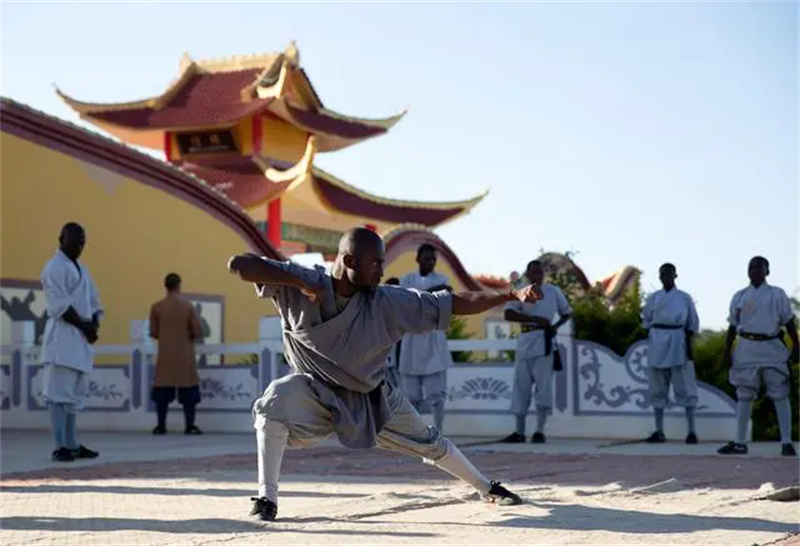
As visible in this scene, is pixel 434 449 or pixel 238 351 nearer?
pixel 434 449

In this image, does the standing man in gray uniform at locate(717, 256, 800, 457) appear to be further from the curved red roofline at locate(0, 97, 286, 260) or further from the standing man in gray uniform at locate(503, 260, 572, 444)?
the curved red roofline at locate(0, 97, 286, 260)

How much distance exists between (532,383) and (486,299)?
6345mm

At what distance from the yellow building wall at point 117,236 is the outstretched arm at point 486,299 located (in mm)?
12653

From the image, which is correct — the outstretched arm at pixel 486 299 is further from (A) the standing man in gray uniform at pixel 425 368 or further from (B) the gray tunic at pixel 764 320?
(A) the standing man in gray uniform at pixel 425 368

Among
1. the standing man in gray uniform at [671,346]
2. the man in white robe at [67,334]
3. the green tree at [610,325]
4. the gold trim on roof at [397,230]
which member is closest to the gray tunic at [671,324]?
the standing man in gray uniform at [671,346]

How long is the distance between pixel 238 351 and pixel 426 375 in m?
3.63

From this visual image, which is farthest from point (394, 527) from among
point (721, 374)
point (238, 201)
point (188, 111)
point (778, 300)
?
point (188, 111)

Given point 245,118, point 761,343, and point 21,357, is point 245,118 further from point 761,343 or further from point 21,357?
point 761,343

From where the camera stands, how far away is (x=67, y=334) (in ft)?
31.7

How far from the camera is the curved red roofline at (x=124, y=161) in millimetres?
17719

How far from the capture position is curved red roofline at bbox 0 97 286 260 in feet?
58.1

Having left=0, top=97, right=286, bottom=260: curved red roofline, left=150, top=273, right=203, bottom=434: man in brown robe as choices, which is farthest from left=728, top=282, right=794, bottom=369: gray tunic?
left=0, top=97, right=286, bottom=260: curved red roofline

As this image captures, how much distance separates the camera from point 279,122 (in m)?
27.7

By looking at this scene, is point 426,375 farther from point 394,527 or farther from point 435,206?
point 435,206
